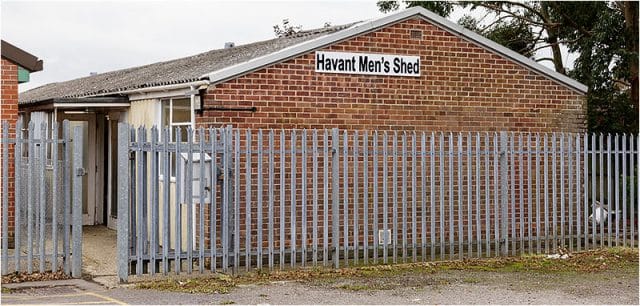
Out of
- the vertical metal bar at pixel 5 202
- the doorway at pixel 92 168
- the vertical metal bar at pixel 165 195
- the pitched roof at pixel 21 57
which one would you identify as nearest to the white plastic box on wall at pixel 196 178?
the vertical metal bar at pixel 165 195

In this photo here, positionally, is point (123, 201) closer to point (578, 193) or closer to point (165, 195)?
point (165, 195)

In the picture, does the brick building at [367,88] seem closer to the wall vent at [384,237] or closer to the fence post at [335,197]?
the fence post at [335,197]

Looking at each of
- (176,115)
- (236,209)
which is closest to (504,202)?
(236,209)

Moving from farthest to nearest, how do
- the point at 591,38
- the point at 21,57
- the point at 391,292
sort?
the point at 591,38 < the point at 21,57 < the point at 391,292

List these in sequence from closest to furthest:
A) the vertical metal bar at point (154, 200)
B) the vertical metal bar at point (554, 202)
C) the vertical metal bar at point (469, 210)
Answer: the vertical metal bar at point (154, 200) → the vertical metal bar at point (469, 210) → the vertical metal bar at point (554, 202)

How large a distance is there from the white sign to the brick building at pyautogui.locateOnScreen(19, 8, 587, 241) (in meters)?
0.01

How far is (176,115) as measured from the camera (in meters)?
14.5

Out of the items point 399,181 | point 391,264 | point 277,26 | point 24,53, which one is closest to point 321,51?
point 399,181

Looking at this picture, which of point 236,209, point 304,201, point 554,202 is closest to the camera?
point 236,209

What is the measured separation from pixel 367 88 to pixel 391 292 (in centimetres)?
422

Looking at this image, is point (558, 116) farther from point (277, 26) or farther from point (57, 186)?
point (277, 26)

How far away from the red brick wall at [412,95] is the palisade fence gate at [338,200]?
11.1 inches

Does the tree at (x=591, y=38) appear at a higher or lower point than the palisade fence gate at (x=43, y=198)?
higher

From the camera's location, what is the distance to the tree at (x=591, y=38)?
22125 mm
